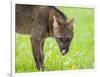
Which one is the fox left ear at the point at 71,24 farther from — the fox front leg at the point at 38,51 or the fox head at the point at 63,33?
the fox front leg at the point at 38,51

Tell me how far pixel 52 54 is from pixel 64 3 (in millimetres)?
530

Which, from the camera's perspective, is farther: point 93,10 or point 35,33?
point 93,10

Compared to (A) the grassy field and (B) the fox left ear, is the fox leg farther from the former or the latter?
(B) the fox left ear

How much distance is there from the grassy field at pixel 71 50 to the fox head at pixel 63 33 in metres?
0.04

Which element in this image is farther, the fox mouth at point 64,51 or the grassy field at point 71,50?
the fox mouth at point 64,51

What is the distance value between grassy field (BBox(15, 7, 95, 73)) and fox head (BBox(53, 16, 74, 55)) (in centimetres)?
4

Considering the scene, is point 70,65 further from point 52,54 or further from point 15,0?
point 15,0

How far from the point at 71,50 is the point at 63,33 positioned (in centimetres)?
20

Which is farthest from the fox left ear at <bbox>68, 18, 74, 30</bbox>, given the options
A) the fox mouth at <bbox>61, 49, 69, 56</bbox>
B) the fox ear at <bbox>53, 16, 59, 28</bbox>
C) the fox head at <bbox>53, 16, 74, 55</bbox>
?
the fox mouth at <bbox>61, 49, 69, 56</bbox>

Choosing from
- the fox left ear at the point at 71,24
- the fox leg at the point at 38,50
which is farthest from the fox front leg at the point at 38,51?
the fox left ear at the point at 71,24

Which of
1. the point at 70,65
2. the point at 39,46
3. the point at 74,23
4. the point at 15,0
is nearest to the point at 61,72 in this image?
the point at 70,65

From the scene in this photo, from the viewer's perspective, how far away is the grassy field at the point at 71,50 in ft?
7.05

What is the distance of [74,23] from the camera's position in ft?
7.56

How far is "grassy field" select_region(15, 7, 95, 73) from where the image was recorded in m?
2.15
